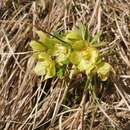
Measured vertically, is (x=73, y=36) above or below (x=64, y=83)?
above

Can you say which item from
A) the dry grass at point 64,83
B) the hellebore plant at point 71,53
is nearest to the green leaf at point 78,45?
the hellebore plant at point 71,53

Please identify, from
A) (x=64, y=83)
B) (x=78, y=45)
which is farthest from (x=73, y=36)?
(x=64, y=83)

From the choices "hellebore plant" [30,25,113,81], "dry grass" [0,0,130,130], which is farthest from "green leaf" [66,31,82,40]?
"dry grass" [0,0,130,130]

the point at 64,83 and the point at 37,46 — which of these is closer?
the point at 37,46

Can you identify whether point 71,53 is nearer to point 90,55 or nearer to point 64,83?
point 90,55

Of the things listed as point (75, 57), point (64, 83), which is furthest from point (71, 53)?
point (64, 83)

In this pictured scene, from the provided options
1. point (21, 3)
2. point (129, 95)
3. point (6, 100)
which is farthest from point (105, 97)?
point (21, 3)

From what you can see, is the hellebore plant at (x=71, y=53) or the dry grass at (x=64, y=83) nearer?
the hellebore plant at (x=71, y=53)

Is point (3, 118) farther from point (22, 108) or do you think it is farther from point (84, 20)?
point (84, 20)

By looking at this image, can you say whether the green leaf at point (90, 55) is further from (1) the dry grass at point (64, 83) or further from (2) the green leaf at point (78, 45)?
(1) the dry grass at point (64, 83)
